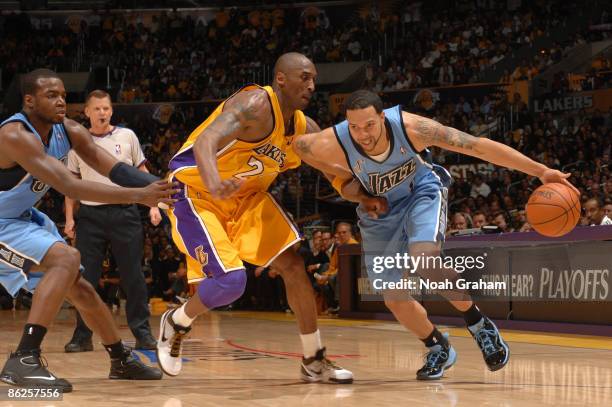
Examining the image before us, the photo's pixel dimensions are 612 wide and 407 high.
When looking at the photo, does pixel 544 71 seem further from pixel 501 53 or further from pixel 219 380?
pixel 219 380

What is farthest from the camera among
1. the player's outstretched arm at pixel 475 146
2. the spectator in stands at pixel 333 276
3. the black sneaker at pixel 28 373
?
the spectator in stands at pixel 333 276

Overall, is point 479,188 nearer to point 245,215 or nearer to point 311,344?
point 311,344

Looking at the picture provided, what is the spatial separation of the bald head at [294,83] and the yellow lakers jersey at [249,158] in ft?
0.23

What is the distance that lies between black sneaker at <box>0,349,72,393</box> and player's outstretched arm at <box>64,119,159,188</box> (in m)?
0.98

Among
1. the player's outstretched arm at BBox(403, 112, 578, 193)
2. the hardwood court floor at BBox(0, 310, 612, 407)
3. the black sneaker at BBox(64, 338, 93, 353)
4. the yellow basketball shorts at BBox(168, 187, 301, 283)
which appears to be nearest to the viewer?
the hardwood court floor at BBox(0, 310, 612, 407)

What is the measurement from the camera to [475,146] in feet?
14.9

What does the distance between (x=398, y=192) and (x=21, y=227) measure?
6.65ft

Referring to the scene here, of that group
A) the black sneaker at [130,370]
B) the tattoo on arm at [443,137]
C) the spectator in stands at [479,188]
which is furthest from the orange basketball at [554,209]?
the spectator in stands at [479,188]

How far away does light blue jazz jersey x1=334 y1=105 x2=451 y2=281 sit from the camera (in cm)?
467

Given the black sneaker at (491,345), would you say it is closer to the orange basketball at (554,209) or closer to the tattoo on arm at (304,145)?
the orange basketball at (554,209)

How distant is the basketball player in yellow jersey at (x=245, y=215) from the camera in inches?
175

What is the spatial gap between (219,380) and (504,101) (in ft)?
50.2

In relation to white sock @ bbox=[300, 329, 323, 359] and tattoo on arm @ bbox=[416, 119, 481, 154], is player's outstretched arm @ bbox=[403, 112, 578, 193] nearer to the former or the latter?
tattoo on arm @ bbox=[416, 119, 481, 154]

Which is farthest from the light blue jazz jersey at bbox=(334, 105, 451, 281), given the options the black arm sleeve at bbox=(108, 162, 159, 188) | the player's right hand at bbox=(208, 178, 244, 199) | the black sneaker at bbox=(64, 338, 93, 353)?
the black sneaker at bbox=(64, 338, 93, 353)
